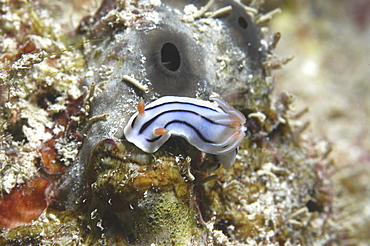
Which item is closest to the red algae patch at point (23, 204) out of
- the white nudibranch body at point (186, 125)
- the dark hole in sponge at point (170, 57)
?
the white nudibranch body at point (186, 125)

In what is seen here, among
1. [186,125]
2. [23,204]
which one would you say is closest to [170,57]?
[186,125]

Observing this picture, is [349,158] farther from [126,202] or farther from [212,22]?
[126,202]

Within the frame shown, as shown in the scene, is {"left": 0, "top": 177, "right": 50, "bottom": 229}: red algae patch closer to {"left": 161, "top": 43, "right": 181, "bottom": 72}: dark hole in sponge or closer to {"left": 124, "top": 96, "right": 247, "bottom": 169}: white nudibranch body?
{"left": 124, "top": 96, "right": 247, "bottom": 169}: white nudibranch body

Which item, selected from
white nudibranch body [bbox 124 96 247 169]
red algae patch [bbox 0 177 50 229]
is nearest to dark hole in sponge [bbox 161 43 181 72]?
white nudibranch body [bbox 124 96 247 169]

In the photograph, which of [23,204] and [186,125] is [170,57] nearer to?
[186,125]

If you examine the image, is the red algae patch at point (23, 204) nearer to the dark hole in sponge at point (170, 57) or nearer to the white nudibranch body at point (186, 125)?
the white nudibranch body at point (186, 125)

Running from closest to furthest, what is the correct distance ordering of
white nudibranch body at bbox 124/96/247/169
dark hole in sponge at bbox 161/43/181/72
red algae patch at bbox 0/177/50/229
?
white nudibranch body at bbox 124/96/247/169 → red algae patch at bbox 0/177/50/229 → dark hole in sponge at bbox 161/43/181/72
